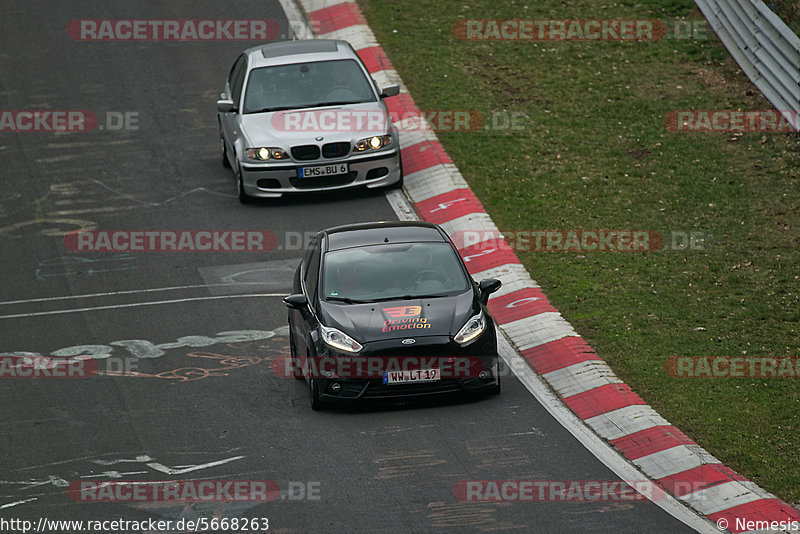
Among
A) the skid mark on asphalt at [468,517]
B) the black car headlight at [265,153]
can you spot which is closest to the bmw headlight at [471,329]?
the skid mark on asphalt at [468,517]

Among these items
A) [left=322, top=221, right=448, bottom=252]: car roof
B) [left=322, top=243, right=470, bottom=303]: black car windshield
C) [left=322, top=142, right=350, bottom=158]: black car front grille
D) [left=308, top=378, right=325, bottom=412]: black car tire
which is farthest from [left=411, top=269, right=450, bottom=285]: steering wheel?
[left=322, top=142, right=350, bottom=158]: black car front grille

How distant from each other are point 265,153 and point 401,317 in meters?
6.30

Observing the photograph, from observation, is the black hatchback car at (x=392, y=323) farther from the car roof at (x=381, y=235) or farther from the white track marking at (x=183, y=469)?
the white track marking at (x=183, y=469)

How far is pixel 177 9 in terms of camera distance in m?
Result: 24.7

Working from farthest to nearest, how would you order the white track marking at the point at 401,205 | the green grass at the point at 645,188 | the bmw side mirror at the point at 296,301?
the white track marking at the point at 401,205 < the bmw side mirror at the point at 296,301 < the green grass at the point at 645,188

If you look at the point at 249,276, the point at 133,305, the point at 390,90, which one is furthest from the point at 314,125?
the point at 133,305

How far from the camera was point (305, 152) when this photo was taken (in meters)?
16.0

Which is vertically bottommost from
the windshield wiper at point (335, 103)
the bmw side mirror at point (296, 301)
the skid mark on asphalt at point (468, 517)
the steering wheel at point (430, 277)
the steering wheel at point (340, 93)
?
the skid mark on asphalt at point (468, 517)

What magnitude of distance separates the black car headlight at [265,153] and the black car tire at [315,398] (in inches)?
241

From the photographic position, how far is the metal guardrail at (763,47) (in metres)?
17.3

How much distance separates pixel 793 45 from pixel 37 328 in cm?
1162

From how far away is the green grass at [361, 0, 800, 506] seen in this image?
34.1ft

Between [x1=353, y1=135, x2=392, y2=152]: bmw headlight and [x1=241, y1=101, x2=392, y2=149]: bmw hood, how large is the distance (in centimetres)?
6

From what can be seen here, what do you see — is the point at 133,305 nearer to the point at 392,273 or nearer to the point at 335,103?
the point at 392,273
